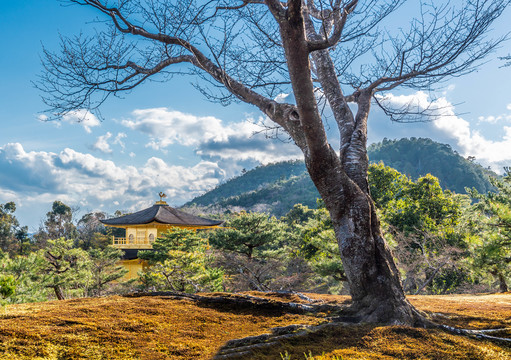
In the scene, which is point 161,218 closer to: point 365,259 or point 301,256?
point 301,256

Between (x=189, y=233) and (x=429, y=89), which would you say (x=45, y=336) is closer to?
(x=429, y=89)

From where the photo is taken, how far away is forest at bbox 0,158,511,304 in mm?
5531

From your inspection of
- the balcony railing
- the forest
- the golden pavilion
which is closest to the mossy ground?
the forest

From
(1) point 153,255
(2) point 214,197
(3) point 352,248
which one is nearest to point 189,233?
(1) point 153,255

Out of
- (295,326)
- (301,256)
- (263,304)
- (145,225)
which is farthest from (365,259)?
(145,225)

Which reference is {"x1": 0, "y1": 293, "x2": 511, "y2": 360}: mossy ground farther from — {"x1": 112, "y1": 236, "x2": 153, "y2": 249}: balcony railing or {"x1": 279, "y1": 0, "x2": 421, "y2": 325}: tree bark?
{"x1": 112, "y1": 236, "x2": 153, "y2": 249}: balcony railing

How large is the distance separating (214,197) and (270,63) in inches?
2420

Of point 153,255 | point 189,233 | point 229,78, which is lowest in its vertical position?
point 153,255

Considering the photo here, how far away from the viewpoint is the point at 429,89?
3.70m

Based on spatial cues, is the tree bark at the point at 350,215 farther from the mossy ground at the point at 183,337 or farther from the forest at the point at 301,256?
the forest at the point at 301,256

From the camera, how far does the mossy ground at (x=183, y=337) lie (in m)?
1.62

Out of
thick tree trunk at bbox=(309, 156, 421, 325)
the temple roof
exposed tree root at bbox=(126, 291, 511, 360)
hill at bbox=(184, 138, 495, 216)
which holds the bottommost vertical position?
exposed tree root at bbox=(126, 291, 511, 360)

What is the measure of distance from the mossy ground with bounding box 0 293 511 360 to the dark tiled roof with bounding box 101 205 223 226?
13.9 m

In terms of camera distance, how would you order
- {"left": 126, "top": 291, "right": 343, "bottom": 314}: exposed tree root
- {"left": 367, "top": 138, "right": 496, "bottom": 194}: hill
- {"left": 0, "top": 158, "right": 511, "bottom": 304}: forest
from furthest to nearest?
{"left": 367, "top": 138, "right": 496, "bottom": 194}: hill, {"left": 0, "top": 158, "right": 511, "bottom": 304}: forest, {"left": 126, "top": 291, "right": 343, "bottom": 314}: exposed tree root
